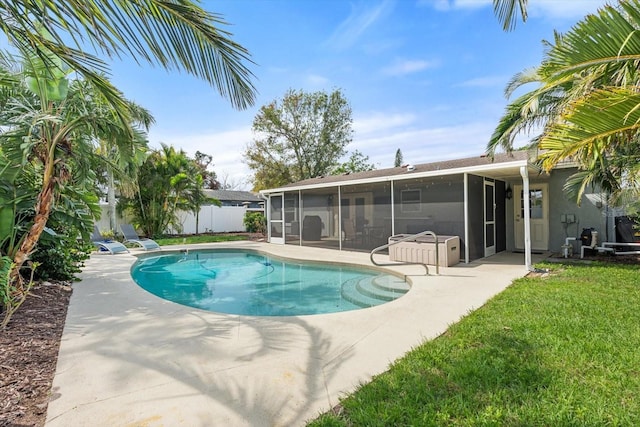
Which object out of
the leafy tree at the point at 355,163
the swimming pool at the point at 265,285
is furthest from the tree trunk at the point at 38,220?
the leafy tree at the point at 355,163

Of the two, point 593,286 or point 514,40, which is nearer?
point 593,286

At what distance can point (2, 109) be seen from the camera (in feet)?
17.6

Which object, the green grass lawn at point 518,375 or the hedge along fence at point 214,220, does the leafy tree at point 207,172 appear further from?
the green grass lawn at point 518,375

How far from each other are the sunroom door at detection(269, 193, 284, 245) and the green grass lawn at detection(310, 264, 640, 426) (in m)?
12.3

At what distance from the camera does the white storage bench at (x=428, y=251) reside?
902 cm

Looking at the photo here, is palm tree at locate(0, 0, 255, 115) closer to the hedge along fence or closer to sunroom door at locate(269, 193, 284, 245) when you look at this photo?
sunroom door at locate(269, 193, 284, 245)

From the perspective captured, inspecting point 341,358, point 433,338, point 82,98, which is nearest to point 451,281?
point 433,338

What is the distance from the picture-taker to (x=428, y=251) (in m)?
9.15

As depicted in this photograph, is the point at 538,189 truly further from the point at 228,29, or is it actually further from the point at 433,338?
the point at 228,29

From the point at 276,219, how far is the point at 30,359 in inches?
525

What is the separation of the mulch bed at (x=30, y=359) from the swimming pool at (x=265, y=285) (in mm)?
2734

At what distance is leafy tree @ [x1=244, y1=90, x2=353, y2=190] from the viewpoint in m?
29.5

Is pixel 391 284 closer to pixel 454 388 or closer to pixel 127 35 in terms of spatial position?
pixel 454 388

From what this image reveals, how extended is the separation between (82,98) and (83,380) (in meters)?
4.56
